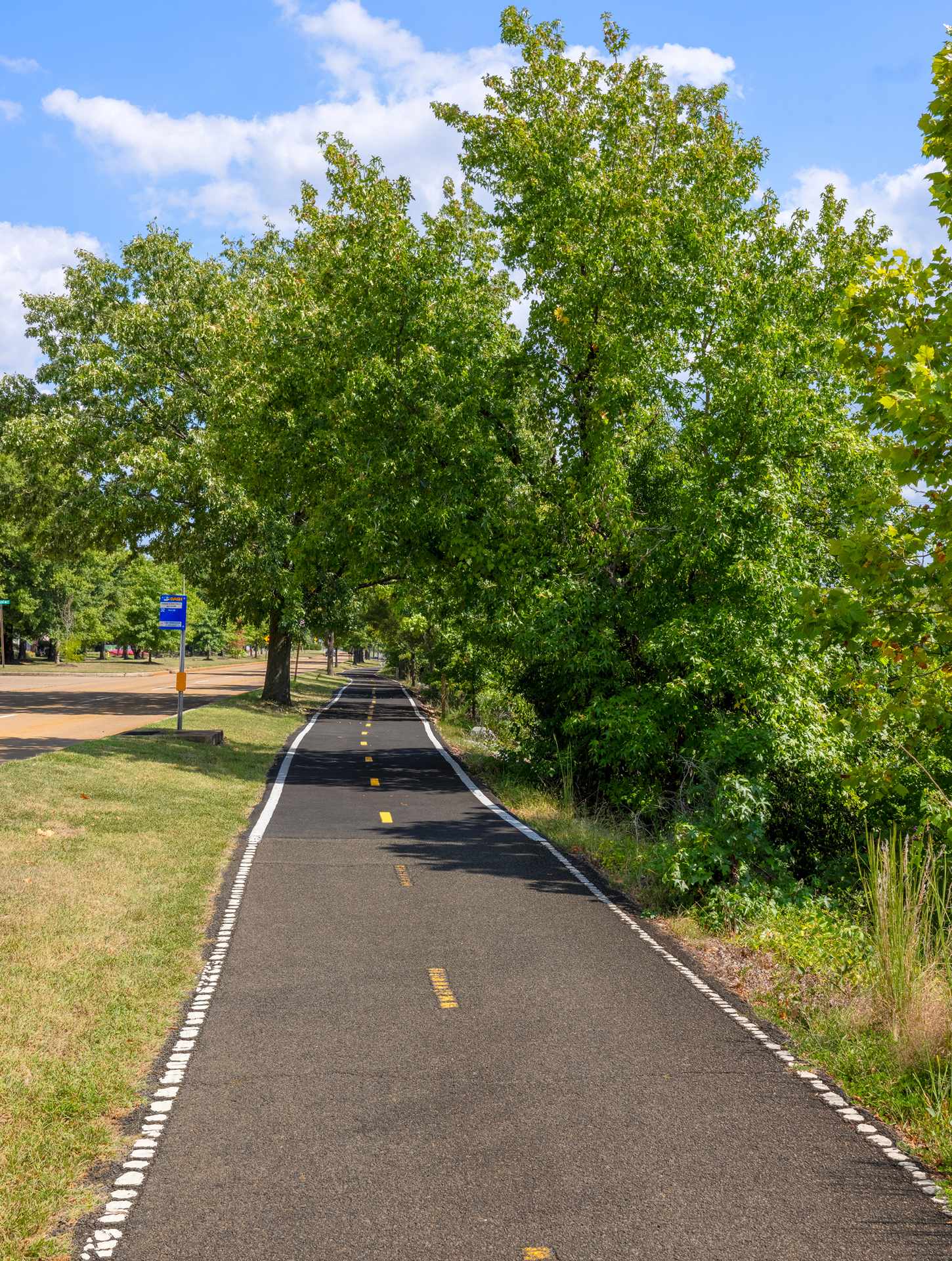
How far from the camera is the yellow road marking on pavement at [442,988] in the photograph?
656 centimetres

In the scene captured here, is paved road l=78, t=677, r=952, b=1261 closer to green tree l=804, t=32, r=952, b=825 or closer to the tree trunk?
green tree l=804, t=32, r=952, b=825

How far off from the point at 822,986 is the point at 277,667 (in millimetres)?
33733

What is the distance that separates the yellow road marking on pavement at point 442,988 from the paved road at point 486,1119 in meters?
0.02

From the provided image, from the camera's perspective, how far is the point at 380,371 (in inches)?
731

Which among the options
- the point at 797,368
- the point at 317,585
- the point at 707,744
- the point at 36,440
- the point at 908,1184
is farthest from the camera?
the point at 317,585

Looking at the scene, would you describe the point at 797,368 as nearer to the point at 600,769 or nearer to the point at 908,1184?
the point at 600,769

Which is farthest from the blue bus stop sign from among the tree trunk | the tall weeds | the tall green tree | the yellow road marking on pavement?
the tree trunk

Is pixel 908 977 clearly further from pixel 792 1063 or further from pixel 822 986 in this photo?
pixel 792 1063

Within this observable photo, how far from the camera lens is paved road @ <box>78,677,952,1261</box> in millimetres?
3842

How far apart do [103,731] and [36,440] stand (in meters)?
12.5

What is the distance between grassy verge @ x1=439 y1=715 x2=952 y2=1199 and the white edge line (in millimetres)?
3456

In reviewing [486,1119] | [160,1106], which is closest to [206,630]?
[160,1106]

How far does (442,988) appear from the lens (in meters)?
6.87

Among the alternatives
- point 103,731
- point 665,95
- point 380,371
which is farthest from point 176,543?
point 665,95
